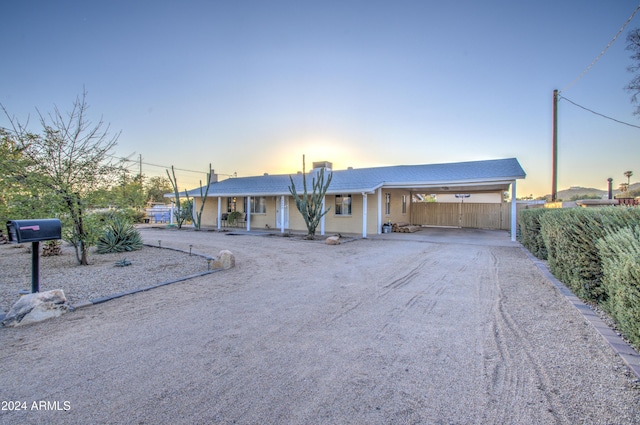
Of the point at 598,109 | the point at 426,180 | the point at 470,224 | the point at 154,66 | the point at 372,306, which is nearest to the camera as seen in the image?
the point at 372,306

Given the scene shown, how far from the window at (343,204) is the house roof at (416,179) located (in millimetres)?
692

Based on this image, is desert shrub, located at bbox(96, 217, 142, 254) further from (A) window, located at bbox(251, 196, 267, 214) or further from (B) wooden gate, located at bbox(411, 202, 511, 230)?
(B) wooden gate, located at bbox(411, 202, 511, 230)

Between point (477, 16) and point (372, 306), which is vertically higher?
point (477, 16)

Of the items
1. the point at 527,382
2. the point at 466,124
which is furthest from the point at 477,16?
the point at 527,382

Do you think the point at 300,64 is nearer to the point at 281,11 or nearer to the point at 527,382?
the point at 281,11

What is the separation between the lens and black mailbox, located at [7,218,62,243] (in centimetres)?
420

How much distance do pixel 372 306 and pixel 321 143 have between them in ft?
46.3

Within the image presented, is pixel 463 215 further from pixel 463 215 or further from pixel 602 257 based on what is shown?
pixel 602 257

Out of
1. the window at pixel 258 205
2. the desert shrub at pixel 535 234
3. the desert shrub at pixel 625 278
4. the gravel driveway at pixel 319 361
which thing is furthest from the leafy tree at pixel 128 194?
the window at pixel 258 205

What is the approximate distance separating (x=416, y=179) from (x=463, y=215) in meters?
7.58

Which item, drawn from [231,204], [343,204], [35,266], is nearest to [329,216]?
[343,204]

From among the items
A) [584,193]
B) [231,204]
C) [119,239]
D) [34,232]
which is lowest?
[119,239]

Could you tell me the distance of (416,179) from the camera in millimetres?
16000

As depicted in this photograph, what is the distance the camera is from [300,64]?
11703 mm
